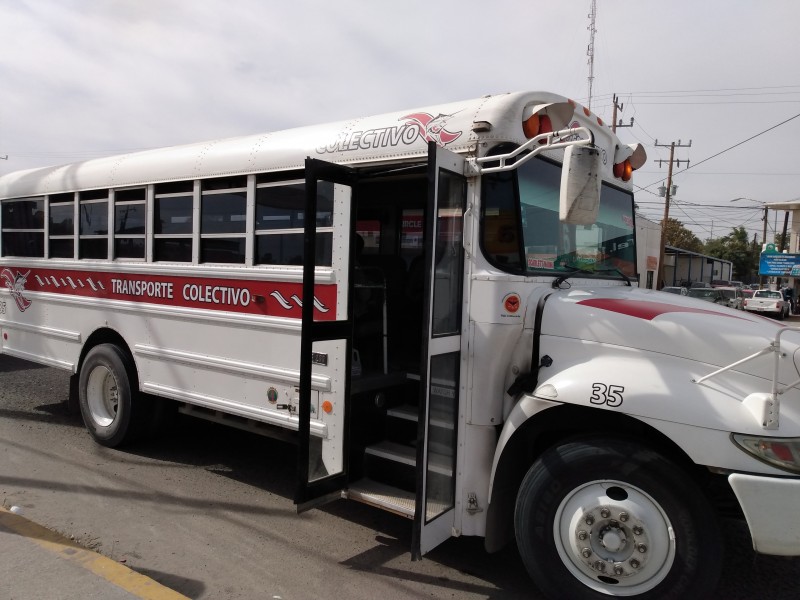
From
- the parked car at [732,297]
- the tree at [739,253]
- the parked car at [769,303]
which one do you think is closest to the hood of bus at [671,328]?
the parked car at [732,297]

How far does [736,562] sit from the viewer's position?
3615 millimetres

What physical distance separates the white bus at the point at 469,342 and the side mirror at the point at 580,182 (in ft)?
0.03

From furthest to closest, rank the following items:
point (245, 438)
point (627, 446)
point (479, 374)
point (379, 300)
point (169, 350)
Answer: point (245, 438), point (169, 350), point (379, 300), point (479, 374), point (627, 446)

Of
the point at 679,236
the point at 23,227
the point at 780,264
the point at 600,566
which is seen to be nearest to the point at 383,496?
the point at 600,566

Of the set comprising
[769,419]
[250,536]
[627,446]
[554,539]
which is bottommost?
Result: [250,536]

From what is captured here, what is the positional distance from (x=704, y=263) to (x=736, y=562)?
209 ft

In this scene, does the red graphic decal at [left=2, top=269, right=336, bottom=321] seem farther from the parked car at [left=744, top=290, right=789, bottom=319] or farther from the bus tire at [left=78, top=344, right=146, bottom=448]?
the parked car at [left=744, top=290, right=789, bottom=319]

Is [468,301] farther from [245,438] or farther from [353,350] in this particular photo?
[245,438]

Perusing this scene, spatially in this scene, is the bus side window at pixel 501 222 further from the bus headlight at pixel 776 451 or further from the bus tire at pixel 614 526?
the bus headlight at pixel 776 451

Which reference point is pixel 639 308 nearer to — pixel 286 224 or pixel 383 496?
pixel 383 496

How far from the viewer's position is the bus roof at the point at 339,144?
329 centimetres

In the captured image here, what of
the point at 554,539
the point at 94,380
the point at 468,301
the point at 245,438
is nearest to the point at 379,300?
the point at 468,301

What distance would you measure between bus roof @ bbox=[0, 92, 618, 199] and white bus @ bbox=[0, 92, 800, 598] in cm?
2

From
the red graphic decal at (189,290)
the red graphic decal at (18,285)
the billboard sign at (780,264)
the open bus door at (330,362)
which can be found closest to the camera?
the open bus door at (330,362)
